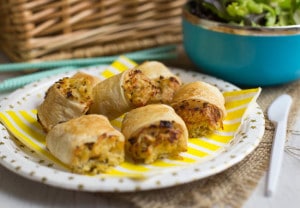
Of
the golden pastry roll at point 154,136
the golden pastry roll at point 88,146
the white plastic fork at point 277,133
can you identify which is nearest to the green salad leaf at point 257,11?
the white plastic fork at point 277,133

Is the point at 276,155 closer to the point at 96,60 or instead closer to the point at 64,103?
the point at 64,103

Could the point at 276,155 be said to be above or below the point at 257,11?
below

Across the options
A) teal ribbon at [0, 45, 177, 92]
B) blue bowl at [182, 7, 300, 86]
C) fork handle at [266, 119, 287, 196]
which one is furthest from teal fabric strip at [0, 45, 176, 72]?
fork handle at [266, 119, 287, 196]

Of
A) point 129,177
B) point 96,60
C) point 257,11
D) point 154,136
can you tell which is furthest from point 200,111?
point 96,60

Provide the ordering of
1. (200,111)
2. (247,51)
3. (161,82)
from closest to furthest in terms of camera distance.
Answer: (200,111)
(161,82)
(247,51)

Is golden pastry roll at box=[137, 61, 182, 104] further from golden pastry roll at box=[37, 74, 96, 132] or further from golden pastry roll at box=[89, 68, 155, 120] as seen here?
golden pastry roll at box=[37, 74, 96, 132]

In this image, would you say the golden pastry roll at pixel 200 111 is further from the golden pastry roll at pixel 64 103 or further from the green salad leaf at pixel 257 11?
the green salad leaf at pixel 257 11
